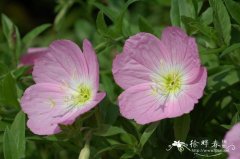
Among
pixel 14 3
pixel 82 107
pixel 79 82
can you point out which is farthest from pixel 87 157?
pixel 14 3

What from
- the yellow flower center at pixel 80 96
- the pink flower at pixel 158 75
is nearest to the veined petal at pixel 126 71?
the pink flower at pixel 158 75

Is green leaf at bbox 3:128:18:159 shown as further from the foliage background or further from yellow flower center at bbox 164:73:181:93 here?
yellow flower center at bbox 164:73:181:93

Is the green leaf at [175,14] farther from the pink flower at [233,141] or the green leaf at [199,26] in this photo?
the pink flower at [233,141]

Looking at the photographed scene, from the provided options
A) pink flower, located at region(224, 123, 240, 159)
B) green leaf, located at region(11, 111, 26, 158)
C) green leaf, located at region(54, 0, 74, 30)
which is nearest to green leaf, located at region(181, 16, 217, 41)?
pink flower, located at region(224, 123, 240, 159)

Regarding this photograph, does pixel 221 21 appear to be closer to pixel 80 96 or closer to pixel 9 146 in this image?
pixel 80 96

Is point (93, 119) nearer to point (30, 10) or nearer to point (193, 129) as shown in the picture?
point (193, 129)

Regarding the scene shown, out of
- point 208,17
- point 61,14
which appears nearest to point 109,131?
point 208,17
